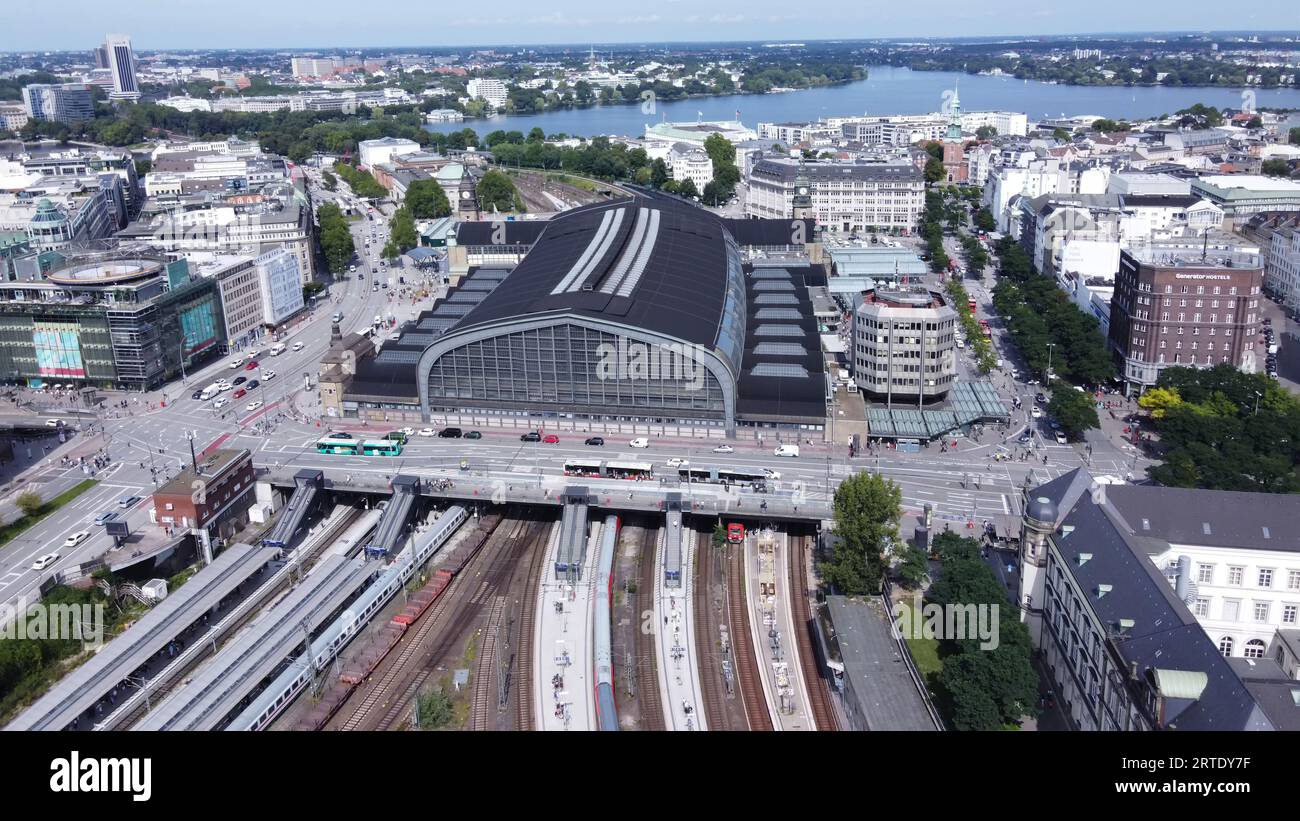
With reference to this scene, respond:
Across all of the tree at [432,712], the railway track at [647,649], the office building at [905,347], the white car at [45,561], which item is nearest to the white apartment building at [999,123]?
the office building at [905,347]

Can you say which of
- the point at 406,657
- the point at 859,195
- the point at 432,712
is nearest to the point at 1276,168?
the point at 859,195

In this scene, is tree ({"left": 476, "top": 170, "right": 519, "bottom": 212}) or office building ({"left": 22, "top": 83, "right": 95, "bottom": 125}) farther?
office building ({"left": 22, "top": 83, "right": 95, "bottom": 125})

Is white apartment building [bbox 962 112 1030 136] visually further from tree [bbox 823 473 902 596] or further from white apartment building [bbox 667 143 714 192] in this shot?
tree [bbox 823 473 902 596]

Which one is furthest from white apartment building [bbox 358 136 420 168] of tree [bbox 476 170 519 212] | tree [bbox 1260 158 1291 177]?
tree [bbox 1260 158 1291 177]

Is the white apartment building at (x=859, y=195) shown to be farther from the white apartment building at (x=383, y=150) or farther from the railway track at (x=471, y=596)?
the railway track at (x=471, y=596)

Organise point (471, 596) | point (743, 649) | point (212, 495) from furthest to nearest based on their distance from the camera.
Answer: point (212, 495), point (471, 596), point (743, 649)

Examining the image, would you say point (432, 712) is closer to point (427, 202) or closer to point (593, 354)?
point (593, 354)
